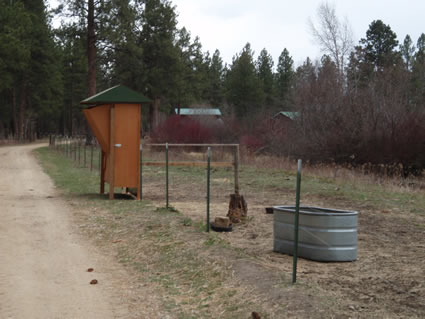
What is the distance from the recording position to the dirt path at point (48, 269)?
540cm

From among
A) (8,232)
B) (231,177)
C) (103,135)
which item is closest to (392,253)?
(8,232)

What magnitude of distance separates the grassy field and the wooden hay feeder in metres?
0.72

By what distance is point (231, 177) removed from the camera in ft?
68.3

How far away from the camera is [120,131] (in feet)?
45.4

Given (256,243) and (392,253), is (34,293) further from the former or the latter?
(392,253)

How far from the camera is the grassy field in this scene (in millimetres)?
5258

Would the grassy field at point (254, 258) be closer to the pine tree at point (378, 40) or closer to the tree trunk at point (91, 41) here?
the tree trunk at point (91, 41)

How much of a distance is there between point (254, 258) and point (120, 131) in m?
7.59

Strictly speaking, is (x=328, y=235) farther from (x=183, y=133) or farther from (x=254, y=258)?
(x=183, y=133)

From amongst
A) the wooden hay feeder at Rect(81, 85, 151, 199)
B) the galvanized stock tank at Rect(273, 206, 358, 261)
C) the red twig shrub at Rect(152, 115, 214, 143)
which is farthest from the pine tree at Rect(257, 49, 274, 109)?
the galvanized stock tank at Rect(273, 206, 358, 261)

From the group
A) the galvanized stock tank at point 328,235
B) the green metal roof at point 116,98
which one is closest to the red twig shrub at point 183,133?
the green metal roof at point 116,98

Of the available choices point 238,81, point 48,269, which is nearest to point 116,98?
point 48,269

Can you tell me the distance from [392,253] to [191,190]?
9.32 m

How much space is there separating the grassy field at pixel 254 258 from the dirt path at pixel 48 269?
45 cm
